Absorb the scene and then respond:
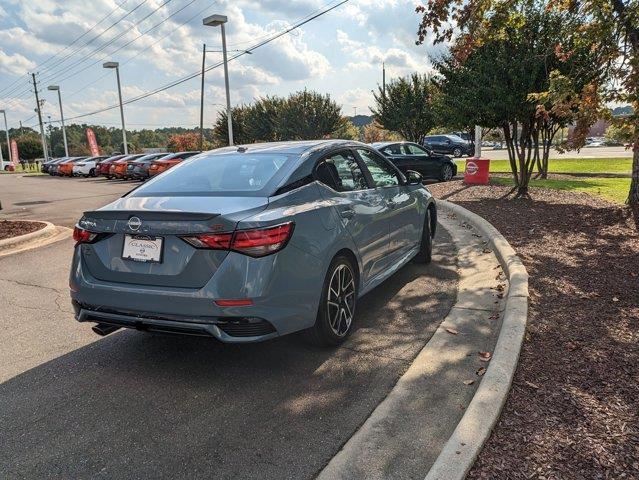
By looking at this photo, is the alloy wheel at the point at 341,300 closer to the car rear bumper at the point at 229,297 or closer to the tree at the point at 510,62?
the car rear bumper at the point at 229,297

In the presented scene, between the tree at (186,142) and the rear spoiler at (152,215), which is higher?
the tree at (186,142)

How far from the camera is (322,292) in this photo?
12.3ft

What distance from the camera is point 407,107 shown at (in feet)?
92.6

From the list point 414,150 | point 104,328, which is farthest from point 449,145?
point 104,328

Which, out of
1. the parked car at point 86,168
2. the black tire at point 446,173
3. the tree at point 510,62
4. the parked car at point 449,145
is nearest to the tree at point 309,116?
the parked car at point 449,145

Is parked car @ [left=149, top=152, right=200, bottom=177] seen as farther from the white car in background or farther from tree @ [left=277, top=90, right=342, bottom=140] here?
tree @ [left=277, top=90, right=342, bottom=140]

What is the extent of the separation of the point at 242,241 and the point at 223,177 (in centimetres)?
107

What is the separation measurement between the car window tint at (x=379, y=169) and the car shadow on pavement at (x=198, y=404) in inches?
54.7

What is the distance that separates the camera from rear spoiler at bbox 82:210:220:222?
10.6 feet

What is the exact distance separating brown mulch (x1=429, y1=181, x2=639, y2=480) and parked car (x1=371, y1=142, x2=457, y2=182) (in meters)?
9.83

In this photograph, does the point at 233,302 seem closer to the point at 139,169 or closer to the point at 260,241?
the point at 260,241

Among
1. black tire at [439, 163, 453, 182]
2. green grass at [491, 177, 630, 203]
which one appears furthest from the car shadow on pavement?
black tire at [439, 163, 453, 182]

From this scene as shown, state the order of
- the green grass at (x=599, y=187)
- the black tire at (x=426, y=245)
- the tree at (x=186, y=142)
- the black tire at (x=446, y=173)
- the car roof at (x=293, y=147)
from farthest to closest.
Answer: the tree at (x=186, y=142) < the black tire at (x=446, y=173) < the green grass at (x=599, y=187) < the black tire at (x=426, y=245) < the car roof at (x=293, y=147)

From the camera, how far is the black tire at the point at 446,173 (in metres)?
17.4
